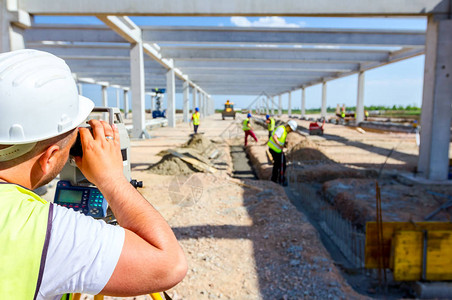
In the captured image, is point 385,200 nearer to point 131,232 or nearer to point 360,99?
point 131,232

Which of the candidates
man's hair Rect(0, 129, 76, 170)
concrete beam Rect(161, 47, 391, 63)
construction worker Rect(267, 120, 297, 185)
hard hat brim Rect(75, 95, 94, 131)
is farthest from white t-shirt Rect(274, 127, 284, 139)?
concrete beam Rect(161, 47, 391, 63)

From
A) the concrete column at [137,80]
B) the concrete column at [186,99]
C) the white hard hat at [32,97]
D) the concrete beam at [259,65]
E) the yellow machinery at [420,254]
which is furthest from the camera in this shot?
the concrete column at [186,99]

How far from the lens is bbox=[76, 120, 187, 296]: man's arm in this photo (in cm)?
76

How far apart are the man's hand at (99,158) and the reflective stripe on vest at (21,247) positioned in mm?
245

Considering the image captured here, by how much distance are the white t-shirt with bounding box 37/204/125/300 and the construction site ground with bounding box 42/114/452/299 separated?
2.74m

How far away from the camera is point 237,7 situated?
7.38 m

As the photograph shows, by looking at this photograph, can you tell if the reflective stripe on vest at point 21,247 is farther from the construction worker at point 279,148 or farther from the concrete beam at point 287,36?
the concrete beam at point 287,36

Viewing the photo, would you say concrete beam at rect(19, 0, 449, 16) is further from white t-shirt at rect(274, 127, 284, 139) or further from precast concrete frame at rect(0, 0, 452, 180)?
white t-shirt at rect(274, 127, 284, 139)

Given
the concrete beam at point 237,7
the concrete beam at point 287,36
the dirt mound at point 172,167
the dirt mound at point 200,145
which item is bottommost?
the dirt mound at point 172,167

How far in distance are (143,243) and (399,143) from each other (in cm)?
1743

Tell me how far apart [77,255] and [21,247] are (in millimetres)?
109

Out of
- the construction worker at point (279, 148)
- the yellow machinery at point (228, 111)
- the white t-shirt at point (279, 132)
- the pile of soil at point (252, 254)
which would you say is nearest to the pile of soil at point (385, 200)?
the construction worker at point (279, 148)

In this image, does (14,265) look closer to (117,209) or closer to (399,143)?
(117,209)

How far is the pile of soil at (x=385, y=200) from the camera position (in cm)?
594
